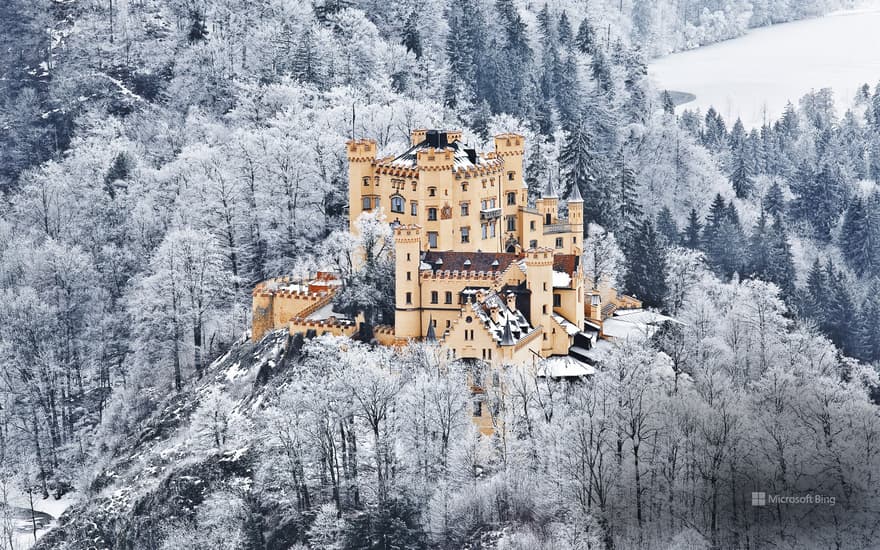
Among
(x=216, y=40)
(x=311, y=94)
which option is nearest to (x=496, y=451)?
(x=311, y=94)

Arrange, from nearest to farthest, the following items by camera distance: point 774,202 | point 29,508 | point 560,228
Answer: point 560,228 < point 29,508 < point 774,202

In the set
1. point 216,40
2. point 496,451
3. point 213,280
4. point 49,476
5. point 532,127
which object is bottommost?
point 49,476

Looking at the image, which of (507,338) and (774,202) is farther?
(774,202)

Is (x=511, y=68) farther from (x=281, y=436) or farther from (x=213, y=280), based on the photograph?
(x=281, y=436)

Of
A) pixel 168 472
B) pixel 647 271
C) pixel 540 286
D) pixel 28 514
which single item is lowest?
pixel 28 514

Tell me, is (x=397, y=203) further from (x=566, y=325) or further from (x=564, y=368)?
(x=564, y=368)

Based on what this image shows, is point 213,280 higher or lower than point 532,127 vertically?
lower

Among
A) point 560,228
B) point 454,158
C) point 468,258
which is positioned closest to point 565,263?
point 468,258
